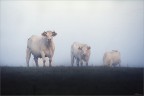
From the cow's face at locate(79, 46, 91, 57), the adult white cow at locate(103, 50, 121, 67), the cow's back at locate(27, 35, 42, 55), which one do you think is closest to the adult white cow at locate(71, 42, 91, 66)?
the cow's face at locate(79, 46, 91, 57)

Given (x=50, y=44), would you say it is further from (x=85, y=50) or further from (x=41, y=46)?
(x=85, y=50)

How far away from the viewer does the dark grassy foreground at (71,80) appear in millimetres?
4293

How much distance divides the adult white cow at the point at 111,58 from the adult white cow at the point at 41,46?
593 mm

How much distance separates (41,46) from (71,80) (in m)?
0.94

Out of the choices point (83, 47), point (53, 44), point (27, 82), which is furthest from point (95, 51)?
point (27, 82)

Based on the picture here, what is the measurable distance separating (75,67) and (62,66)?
141mm

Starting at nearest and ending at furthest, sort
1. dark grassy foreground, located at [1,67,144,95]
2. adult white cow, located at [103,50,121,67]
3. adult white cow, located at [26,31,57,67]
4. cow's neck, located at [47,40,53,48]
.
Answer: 1. dark grassy foreground, located at [1,67,144,95]
2. adult white cow, located at [103,50,121,67]
3. adult white cow, located at [26,31,57,67]
4. cow's neck, located at [47,40,53,48]

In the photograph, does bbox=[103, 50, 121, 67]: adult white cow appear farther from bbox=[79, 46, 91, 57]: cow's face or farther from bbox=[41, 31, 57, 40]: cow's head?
bbox=[41, 31, 57, 40]: cow's head

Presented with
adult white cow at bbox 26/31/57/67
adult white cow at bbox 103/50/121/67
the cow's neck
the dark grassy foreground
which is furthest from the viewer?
the cow's neck

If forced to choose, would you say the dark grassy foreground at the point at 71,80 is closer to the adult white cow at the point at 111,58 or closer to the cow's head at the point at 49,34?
the adult white cow at the point at 111,58

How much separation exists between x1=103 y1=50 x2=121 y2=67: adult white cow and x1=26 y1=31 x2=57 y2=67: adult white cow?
59 cm

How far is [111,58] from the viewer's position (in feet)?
15.7

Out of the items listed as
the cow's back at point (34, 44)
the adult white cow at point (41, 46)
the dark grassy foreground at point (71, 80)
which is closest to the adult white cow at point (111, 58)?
the dark grassy foreground at point (71, 80)

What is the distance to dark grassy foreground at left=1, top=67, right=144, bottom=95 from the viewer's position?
14.1 ft
